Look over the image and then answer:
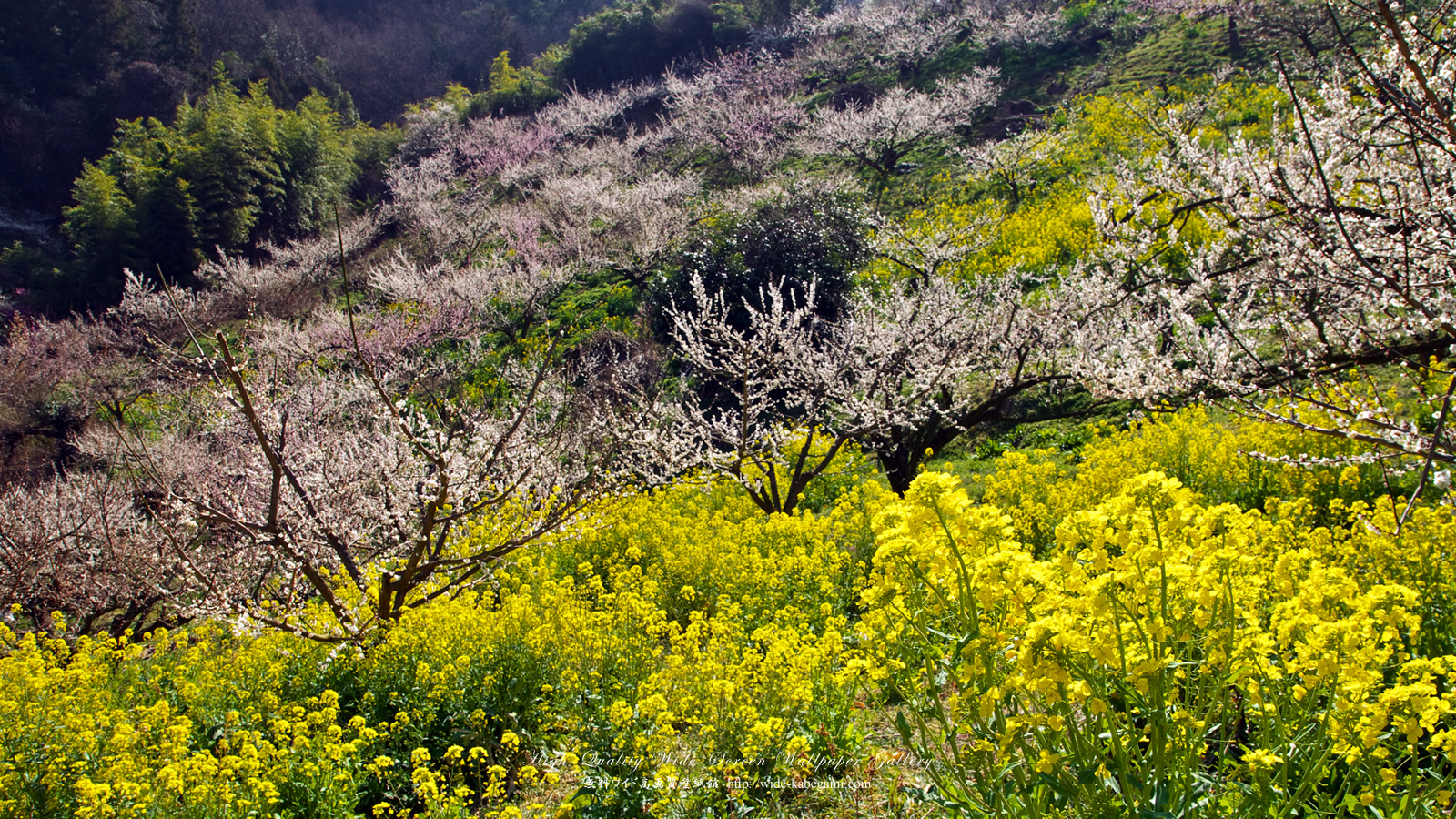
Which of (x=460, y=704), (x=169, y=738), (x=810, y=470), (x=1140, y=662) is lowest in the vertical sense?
(x=810, y=470)

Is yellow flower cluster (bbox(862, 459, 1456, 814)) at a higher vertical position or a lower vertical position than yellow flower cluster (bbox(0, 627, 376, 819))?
higher

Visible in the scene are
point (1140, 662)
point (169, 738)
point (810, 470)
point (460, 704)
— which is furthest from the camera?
point (810, 470)

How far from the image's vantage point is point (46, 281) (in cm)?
2467

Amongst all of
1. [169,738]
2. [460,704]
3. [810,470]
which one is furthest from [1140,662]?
[810,470]

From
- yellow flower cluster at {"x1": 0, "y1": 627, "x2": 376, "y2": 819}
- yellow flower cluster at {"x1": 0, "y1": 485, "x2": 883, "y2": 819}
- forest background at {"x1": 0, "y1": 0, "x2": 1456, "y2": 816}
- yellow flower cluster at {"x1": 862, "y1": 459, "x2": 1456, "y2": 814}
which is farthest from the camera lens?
yellow flower cluster at {"x1": 0, "y1": 485, "x2": 883, "y2": 819}

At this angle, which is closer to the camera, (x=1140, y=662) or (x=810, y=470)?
(x=1140, y=662)

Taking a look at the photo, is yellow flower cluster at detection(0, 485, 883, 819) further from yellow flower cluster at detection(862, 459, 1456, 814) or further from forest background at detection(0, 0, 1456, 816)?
yellow flower cluster at detection(862, 459, 1456, 814)

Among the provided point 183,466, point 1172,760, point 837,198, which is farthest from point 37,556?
point 837,198

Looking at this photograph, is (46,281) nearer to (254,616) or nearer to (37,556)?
(37,556)

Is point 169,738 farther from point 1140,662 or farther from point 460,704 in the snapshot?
point 1140,662

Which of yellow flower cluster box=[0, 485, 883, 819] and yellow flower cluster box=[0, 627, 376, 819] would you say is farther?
yellow flower cluster box=[0, 485, 883, 819]

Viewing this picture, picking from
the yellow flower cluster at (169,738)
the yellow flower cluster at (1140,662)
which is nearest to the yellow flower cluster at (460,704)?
the yellow flower cluster at (169,738)

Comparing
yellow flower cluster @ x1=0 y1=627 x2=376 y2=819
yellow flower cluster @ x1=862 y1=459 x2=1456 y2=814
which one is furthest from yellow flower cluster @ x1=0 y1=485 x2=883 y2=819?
yellow flower cluster @ x1=862 y1=459 x2=1456 y2=814

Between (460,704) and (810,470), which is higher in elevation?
(460,704)
